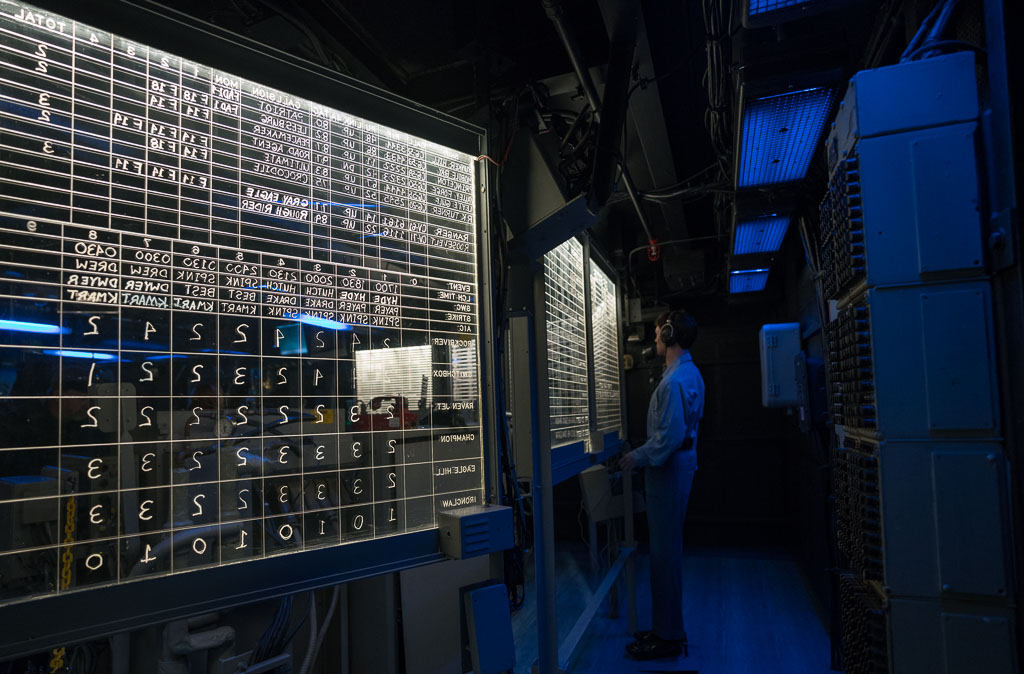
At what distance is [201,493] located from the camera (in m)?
1.01

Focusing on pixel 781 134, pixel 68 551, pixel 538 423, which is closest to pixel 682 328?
pixel 781 134

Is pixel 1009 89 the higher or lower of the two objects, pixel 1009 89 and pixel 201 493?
the higher

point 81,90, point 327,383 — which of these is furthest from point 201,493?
point 81,90

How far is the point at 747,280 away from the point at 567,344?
263cm

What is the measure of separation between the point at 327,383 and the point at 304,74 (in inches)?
25.4

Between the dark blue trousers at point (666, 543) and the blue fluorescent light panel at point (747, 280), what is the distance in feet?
6.55

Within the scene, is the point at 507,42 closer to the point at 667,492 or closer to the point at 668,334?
the point at 668,334

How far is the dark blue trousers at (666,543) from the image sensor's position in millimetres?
3008

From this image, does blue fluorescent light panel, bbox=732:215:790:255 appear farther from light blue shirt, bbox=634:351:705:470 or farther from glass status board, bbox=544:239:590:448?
glass status board, bbox=544:239:590:448

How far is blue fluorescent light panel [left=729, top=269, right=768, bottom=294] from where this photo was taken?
4543mm

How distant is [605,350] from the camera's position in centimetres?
401

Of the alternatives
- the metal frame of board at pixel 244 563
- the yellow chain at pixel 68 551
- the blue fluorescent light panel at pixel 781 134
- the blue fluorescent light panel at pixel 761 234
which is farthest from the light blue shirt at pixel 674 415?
the yellow chain at pixel 68 551

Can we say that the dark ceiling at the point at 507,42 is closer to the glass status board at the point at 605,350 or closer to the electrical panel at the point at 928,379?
the electrical panel at the point at 928,379

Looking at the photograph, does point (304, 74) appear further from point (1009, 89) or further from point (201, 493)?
point (1009, 89)
